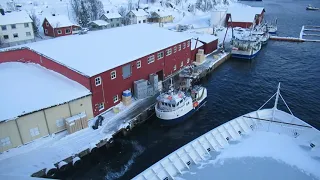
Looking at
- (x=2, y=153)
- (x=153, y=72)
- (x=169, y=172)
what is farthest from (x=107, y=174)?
(x=153, y=72)

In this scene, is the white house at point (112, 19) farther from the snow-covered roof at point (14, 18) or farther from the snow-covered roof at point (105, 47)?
the snow-covered roof at point (105, 47)

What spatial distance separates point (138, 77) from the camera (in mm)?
33312

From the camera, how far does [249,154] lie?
18.4 meters

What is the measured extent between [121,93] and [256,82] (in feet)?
75.8

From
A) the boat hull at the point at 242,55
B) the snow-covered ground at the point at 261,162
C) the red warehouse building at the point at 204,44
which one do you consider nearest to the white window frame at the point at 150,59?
the red warehouse building at the point at 204,44

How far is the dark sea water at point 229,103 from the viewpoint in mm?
23844

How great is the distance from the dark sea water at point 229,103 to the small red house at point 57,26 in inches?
1555

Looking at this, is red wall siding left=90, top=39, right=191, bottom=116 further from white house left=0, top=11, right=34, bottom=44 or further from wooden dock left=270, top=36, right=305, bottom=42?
wooden dock left=270, top=36, right=305, bottom=42

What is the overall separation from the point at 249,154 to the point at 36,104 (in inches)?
743

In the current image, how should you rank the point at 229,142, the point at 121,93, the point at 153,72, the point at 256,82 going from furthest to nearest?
1. the point at 256,82
2. the point at 153,72
3. the point at 121,93
4. the point at 229,142

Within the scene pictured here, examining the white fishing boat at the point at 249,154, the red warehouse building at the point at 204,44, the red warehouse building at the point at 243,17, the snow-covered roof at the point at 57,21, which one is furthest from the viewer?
the red warehouse building at the point at 243,17

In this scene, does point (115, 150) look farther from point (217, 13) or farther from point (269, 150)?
point (217, 13)

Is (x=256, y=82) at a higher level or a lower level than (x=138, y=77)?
lower

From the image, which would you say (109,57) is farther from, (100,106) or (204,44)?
(204,44)
